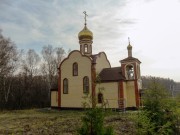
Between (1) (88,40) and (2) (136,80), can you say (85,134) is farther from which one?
(1) (88,40)

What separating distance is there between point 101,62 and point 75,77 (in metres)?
3.33

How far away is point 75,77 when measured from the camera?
77.5 feet

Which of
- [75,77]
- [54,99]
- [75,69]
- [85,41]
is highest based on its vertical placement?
[85,41]

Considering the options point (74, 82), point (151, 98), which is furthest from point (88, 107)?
point (74, 82)

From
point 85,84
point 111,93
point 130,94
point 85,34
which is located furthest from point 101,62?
point 130,94

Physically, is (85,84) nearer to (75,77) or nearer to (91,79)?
(91,79)

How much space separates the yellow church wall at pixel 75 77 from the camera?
902 inches

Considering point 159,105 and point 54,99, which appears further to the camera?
point 54,99

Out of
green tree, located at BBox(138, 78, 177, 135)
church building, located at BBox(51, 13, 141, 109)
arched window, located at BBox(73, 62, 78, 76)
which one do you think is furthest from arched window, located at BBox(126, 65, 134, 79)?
green tree, located at BBox(138, 78, 177, 135)

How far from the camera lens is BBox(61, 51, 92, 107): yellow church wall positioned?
75.2 ft

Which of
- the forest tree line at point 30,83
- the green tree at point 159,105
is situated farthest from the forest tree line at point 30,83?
the green tree at point 159,105

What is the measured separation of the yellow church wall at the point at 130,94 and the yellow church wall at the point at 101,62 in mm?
3624

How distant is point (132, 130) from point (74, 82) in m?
13.9

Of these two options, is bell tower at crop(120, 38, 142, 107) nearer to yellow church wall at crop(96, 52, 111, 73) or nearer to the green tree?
yellow church wall at crop(96, 52, 111, 73)
